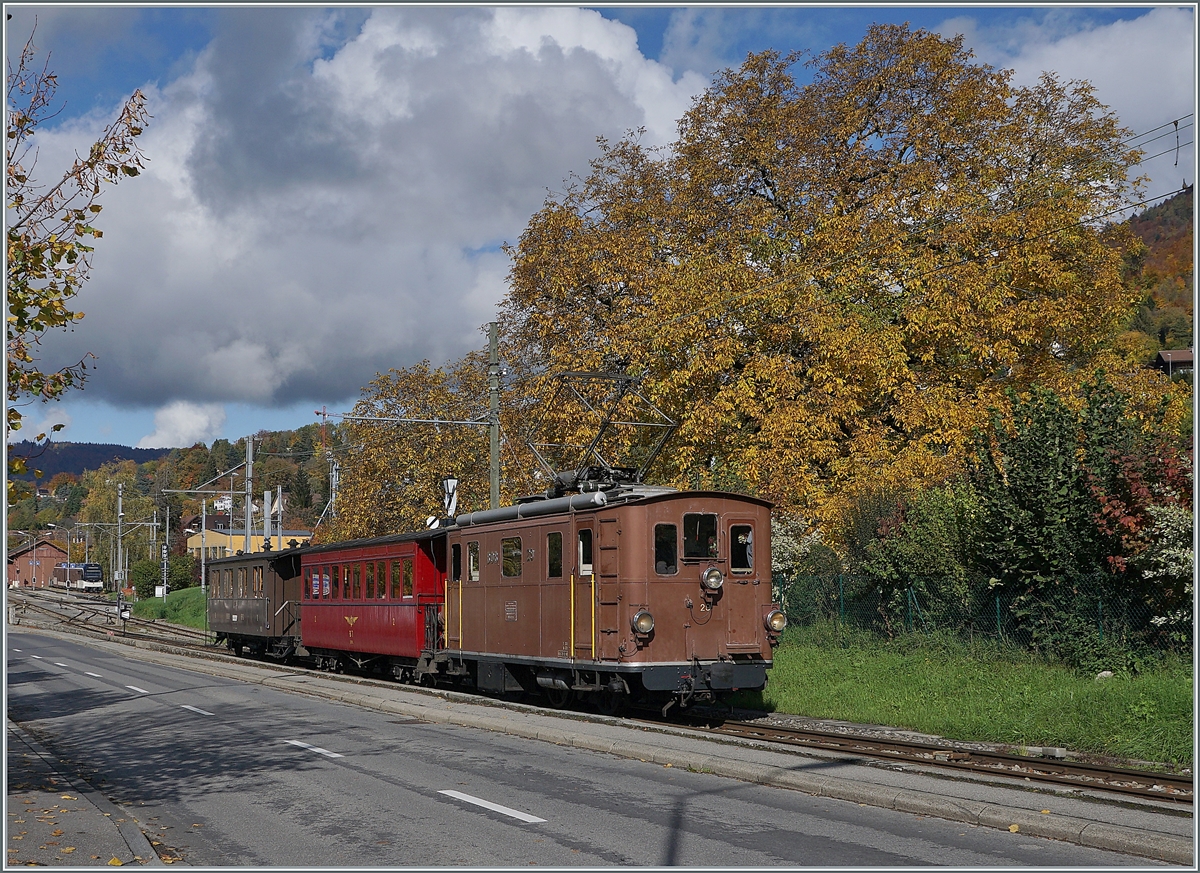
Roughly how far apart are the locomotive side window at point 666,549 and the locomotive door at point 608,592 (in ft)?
1.92

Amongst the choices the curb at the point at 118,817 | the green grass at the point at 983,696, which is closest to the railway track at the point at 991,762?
the green grass at the point at 983,696

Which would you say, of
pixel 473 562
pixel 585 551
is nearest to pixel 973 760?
pixel 585 551

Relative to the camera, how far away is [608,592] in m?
16.6

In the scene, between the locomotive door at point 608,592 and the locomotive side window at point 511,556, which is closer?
the locomotive door at point 608,592

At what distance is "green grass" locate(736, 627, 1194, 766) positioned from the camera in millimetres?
13656

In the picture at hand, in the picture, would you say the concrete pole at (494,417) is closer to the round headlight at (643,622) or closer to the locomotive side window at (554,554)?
the locomotive side window at (554,554)

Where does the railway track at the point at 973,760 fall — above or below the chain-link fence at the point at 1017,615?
below

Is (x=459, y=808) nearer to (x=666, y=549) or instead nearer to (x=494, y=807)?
(x=494, y=807)

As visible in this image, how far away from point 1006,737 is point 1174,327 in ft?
311

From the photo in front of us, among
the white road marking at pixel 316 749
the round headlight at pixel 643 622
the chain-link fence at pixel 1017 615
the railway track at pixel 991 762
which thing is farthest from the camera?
the chain-link fence at pixel 1017 615

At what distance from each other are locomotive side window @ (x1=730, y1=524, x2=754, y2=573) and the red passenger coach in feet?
24.4

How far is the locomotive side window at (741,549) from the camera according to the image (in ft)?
57.2

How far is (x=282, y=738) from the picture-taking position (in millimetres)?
15664

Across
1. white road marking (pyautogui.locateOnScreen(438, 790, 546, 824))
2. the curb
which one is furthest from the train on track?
the curb
